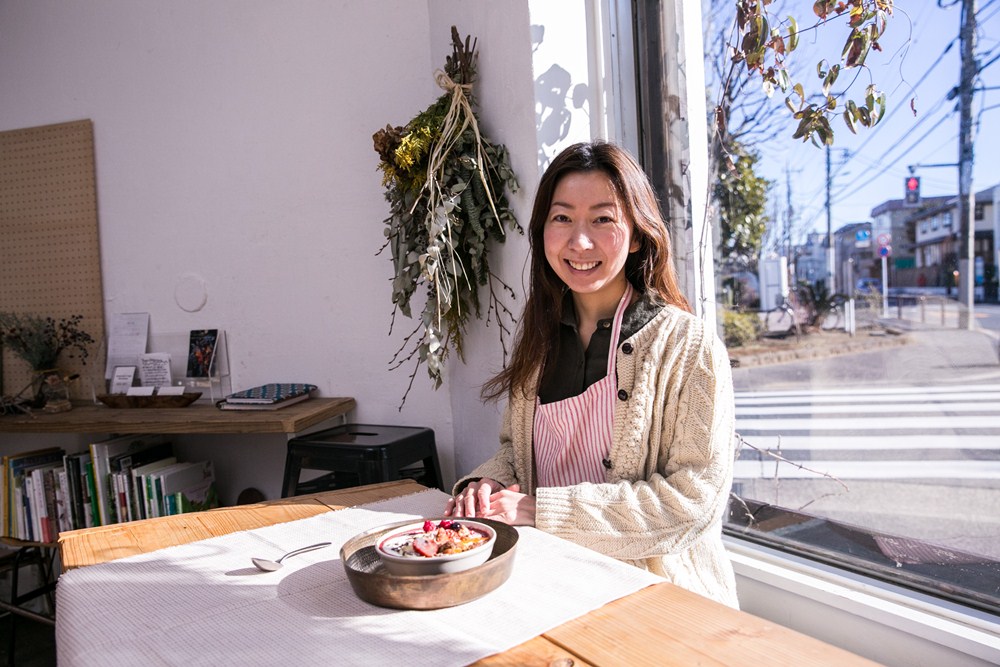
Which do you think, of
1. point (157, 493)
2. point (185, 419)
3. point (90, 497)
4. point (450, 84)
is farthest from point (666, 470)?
point (90, 497)

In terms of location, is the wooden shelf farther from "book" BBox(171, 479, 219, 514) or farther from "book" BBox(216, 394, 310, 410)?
"book" BBox(171, 479, 219, 514)

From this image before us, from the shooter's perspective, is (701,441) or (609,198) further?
(609,198)

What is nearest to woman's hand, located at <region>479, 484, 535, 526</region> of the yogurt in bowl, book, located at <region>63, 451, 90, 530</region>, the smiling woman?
the smiling woman

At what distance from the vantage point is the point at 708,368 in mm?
1401

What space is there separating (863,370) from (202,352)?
247 centimetres

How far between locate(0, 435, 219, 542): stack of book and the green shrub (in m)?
2.15

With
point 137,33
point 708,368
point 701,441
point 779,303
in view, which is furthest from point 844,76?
point 137,33

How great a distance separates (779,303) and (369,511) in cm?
117

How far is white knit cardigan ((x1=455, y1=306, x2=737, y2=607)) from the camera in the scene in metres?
1.30

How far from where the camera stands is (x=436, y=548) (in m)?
1.04

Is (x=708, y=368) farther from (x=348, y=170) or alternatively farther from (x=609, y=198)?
(x=348, y=170)

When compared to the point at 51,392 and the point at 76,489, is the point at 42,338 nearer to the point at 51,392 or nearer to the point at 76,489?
the point at 51,392

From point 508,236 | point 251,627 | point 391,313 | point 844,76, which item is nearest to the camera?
point 251,627

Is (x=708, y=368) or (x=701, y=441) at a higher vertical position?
(x=708, y=368)
